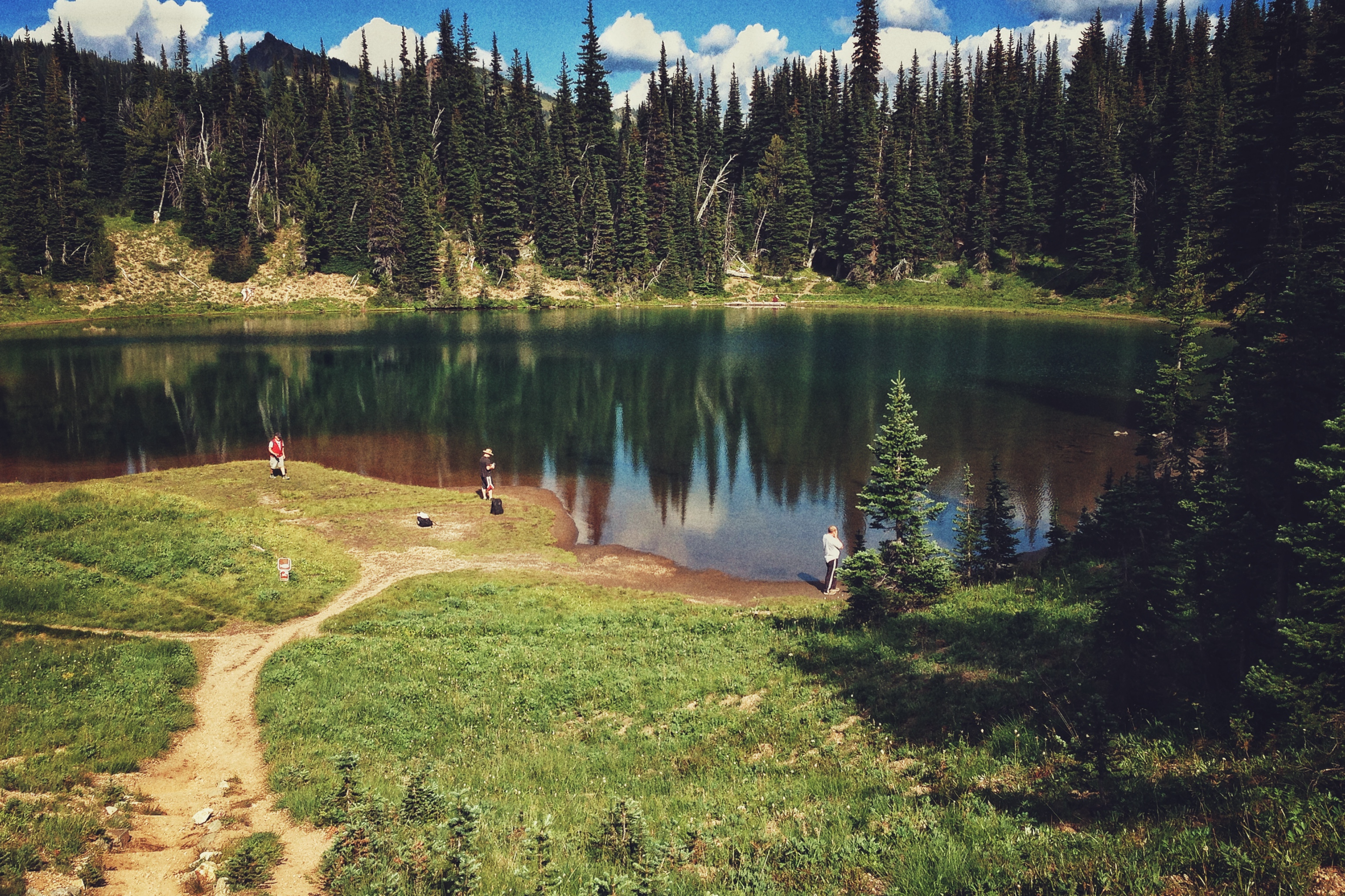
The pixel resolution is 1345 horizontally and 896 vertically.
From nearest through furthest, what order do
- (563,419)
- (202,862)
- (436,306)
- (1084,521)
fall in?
(202,862)
(1084,521)
(563,419)
(436,306)

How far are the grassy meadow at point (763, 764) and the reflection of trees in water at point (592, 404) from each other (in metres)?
14.1

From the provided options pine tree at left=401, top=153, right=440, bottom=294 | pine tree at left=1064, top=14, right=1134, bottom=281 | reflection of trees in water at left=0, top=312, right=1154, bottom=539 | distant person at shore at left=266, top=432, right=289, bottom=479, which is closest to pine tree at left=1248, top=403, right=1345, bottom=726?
reflection of trees in water at left=0, top=312, right=1154, bottom=539

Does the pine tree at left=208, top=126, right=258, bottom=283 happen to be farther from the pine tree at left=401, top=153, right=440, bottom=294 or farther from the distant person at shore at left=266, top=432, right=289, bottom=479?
the distant person at shore at left=266, top=432, right=289, bottom=479

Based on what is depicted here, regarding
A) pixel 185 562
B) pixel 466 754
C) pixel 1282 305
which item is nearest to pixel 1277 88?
pixel 1282 305

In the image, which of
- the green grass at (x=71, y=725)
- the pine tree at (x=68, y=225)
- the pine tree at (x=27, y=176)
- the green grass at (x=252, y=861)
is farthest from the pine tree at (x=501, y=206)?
the green grass at (x=252, y=861)

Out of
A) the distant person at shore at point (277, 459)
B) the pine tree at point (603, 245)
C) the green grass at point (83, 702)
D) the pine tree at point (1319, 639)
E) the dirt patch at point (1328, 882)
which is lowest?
the green grass at point (83, 702)

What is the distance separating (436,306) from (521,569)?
88676 mm

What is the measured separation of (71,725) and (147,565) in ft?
31.2

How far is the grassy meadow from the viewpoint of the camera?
698cm

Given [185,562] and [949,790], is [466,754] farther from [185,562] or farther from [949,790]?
[185,562]

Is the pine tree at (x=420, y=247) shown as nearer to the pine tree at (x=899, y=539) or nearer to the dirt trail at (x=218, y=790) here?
the dirt trail at (x=218, y=790)

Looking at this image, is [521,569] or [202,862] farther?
[521,569]

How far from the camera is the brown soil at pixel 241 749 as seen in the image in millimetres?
8820

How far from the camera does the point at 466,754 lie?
12117 mm
